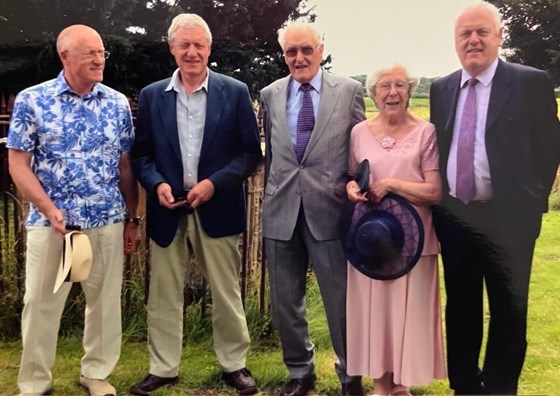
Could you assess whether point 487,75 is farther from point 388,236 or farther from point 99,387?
point 99,387

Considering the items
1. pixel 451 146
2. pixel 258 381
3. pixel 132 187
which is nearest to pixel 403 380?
pixel 258 381

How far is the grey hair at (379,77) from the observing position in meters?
3.10

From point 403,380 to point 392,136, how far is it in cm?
118

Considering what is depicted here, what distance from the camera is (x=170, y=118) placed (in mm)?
3389

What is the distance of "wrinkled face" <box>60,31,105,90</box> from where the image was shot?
3297 millimetres

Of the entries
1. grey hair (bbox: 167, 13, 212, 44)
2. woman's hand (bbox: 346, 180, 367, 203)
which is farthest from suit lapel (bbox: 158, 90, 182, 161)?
woman's hand (bbox: 346, 180, 367, 203)

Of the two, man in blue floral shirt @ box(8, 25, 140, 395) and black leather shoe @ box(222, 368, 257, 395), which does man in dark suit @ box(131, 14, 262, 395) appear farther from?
black leather shoe @ box(222, 368, 257, 395)

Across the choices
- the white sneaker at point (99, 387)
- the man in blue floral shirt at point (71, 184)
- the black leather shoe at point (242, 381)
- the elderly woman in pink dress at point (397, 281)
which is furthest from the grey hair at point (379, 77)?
the white sneaker at point (99, 387)

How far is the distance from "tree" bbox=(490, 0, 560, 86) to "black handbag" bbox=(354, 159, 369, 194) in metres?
0.78

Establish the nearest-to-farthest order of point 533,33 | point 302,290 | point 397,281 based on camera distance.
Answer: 1. point 533,33
2. point 397,281
3. point 302,290

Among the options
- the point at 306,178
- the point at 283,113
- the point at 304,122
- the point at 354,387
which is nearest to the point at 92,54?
the point at 283,113

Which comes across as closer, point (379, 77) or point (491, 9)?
point (491, 9)

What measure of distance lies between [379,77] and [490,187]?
2.31ft

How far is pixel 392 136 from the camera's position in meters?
3.16
